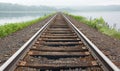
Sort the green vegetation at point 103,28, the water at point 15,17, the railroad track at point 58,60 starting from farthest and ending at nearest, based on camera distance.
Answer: the water at point 15,17 → the green vegetation at point 103,28 → the railroad track at point 58,60

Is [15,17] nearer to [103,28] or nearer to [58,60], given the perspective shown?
[103,28]

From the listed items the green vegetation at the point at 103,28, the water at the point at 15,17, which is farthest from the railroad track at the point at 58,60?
the water at the point at 15,17

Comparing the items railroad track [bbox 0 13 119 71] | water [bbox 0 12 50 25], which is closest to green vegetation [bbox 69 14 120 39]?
railroad track [bbox 0 13 119 71]

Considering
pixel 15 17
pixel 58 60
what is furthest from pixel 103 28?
pixel 15 17

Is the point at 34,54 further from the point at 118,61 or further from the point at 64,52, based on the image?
the point at 118,61

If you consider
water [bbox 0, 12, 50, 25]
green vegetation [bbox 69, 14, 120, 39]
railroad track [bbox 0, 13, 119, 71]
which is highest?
railroad track [bbox 0, 13, 119, 71]

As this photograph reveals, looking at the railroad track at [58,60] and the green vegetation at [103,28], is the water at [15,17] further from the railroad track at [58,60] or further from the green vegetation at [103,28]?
the railroad track at [58,60]

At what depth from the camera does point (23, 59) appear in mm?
5199

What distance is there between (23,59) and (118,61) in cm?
192

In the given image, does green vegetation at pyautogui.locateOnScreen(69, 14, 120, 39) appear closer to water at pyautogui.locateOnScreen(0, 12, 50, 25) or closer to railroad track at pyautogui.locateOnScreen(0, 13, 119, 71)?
railroad track at pyautogui.locateOnScreen(0, 13, 119, 71)

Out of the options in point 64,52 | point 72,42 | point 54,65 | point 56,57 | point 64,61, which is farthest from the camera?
point 72,42

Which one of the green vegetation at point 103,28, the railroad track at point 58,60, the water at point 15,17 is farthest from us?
the water at point 15,17

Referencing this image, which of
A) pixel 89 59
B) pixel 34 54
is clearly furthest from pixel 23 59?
pixel 89 59

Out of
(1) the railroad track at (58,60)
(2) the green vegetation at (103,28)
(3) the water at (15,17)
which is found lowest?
(3) the water at (15,17)
